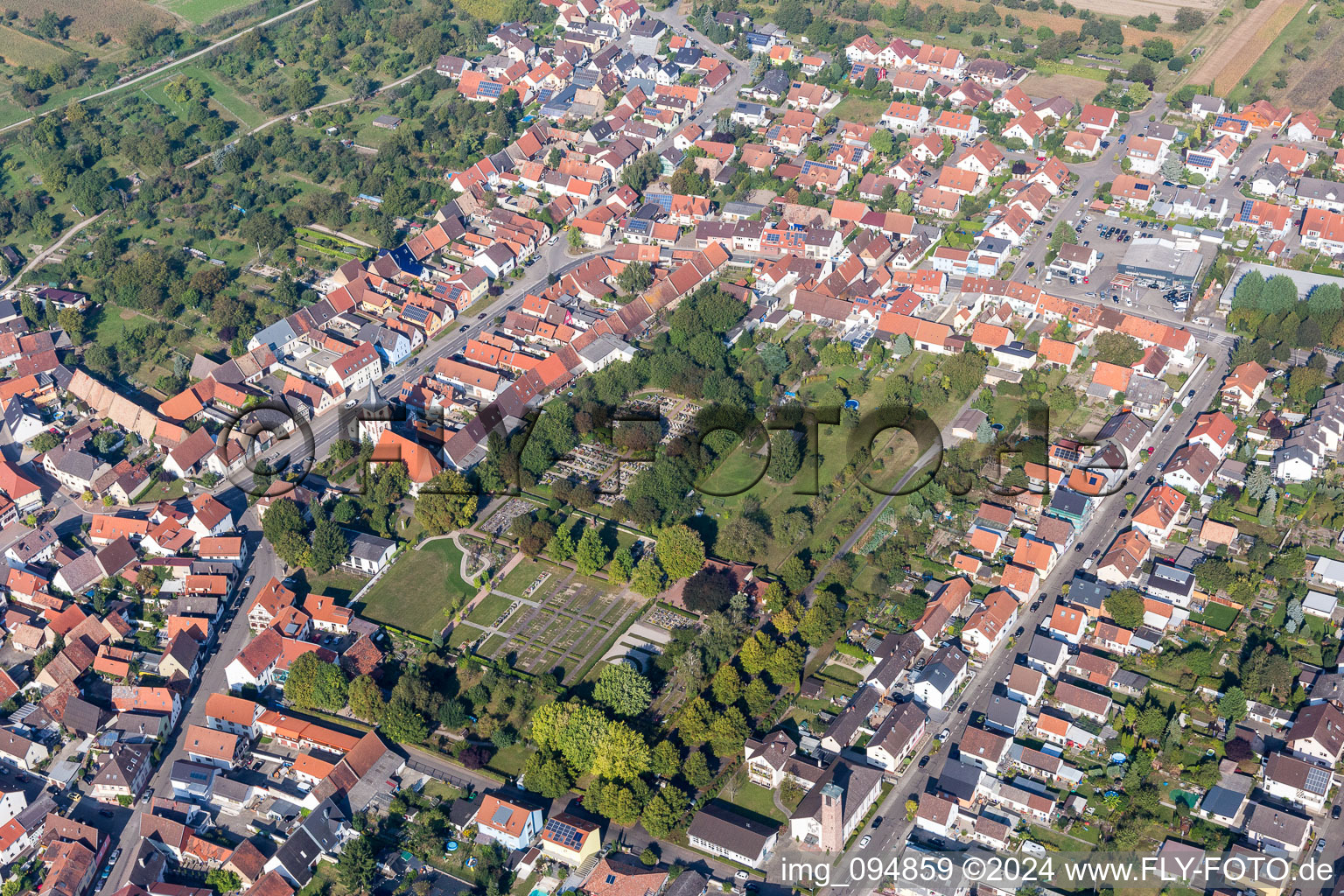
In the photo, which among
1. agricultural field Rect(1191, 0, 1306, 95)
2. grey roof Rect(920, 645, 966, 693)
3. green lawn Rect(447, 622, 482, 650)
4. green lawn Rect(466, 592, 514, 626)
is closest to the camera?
grey roof Rect(920, 645, 966, 693)

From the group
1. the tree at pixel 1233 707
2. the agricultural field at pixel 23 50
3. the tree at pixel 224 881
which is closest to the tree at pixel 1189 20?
the tree at pixel 1233 707

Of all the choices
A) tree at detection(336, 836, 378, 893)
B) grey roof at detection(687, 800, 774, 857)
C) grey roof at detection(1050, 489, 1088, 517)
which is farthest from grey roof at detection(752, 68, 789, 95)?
tree at detection(336, 836, 378, 893)

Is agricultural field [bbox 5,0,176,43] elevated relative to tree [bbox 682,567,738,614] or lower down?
elevated

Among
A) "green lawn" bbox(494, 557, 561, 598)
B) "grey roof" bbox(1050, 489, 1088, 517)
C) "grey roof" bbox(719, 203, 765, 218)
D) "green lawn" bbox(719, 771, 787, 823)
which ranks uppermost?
"grey roof" bbox(719, 203, 765, 218)

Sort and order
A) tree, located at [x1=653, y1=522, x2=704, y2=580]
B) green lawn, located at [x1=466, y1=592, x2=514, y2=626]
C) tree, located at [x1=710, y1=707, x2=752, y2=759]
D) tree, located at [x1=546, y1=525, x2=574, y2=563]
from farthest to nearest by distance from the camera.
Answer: tree, located at [x1=546, y1=525, x2=574, y2=563], tree, located at [x1=653, y1=522, x2=704, y2=580], green lawn, located at [x1=466, y1=592, x2=514, y2=626], tree, located at [x1=710, y1=707, x2=752, y2=759]

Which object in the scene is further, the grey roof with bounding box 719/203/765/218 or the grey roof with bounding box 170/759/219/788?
the grey roof with bounding box 719/203/765/218

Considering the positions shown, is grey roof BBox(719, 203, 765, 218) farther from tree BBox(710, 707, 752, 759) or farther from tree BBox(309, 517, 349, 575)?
tree BBox(710, 707, 752, 759)
